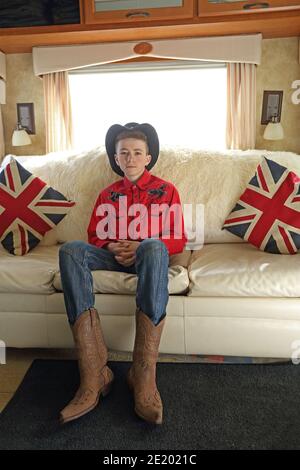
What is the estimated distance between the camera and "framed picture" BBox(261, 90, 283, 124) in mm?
2846

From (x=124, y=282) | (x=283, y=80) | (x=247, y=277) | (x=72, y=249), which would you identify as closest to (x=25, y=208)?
(x=72, y=249)

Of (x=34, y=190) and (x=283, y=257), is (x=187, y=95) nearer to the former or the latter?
(x=34, y=190)

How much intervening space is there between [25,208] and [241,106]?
1.64 metres

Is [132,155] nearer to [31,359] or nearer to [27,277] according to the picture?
[27,277]

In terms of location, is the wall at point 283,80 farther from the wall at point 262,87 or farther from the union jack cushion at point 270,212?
the union jack cushion at point 270,212

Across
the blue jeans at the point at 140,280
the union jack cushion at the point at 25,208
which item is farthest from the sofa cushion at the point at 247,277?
the union jack cushion at the point at 25,208

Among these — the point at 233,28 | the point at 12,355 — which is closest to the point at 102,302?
the point at 12,355

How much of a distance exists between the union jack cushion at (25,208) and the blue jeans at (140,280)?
56 cm

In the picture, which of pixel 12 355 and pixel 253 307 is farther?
pixel 12 355

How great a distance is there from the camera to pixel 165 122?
3020 millimetres

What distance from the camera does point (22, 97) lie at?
9.98 feet

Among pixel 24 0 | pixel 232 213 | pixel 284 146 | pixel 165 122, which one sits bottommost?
pixel 232 213

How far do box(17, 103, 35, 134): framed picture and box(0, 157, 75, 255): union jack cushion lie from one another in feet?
3.08

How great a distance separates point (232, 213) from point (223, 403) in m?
0.97
